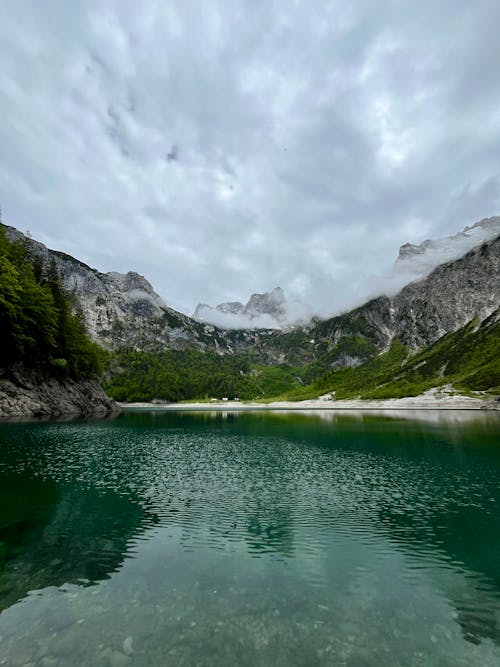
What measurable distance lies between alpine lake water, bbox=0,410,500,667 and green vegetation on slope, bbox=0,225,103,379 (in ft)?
185

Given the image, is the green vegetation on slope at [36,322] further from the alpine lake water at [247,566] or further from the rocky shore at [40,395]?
the alpine lake water at [247,566]

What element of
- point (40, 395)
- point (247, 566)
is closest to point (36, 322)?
point (40, 395)

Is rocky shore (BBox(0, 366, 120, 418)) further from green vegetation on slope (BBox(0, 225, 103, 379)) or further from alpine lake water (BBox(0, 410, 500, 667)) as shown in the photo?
alpine lake water (BBox(0, 410, 500, 667))

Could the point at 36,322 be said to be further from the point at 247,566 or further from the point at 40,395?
the point at 247,566

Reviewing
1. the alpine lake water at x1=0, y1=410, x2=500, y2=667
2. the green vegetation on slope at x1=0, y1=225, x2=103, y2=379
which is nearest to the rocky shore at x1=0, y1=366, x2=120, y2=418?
the green vegetation on slope at x1=0, y1=225, x2=103, y2=379

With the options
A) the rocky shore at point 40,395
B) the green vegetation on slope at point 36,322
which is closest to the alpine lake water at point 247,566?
the green vegetation on slope at point 36,322

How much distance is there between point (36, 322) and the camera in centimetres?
10181

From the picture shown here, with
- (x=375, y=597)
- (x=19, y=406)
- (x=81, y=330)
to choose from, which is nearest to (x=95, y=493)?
(x=375, y=597)

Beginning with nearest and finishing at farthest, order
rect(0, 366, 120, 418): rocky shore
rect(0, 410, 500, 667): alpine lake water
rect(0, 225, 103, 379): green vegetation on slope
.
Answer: rect(0, 410, 500, 667): alpine lake water < rect(0, 225, 103, 379): green vegetation on slope < rect(0, 366, 120, 418): rocky shore

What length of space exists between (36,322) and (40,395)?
878 inches

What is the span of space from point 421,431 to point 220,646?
293 feet

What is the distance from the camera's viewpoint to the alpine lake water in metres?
13.8

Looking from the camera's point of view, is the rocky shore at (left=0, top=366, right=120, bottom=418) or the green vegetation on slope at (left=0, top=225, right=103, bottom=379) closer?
the green vegetation on slope at (left=0, top=225, right=103, bottom=379)

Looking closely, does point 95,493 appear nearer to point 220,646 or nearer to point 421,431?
point 220,646
